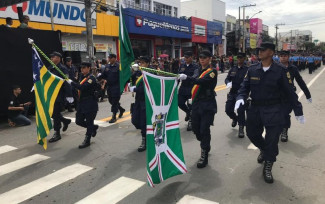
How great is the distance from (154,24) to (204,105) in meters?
22.8

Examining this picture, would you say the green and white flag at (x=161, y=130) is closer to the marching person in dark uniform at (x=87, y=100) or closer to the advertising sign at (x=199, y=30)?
the marching person in dark uniform at (x=87, y=100)

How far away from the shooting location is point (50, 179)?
4188mm

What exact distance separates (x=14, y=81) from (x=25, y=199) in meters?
5.48

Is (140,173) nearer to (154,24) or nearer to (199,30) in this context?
(154,24)

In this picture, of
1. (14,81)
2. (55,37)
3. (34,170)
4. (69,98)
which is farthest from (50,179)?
(55,37)

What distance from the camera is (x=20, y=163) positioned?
4.88 meters

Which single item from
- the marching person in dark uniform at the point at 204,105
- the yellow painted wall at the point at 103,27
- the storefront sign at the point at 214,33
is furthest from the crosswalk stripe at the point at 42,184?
the storefront sign at the point at 214,33

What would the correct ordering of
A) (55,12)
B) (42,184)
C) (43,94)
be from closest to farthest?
(42,184), (43,94), (55,12)

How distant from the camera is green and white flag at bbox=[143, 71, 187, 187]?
3.59m

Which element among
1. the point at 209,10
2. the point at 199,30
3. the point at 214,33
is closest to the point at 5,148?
the point at 199,30

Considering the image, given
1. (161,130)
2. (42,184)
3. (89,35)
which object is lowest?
(42,184)

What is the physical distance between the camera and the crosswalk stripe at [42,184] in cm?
366

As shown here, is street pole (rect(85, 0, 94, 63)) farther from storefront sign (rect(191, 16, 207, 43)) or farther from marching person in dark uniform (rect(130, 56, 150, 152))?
storefront sign (rect(191, 16, 207, 43))

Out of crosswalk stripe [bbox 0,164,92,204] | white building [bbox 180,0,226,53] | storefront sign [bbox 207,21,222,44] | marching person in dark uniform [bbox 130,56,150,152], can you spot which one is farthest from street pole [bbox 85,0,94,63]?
white building [bbox 180,0,226,53]
